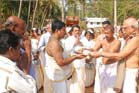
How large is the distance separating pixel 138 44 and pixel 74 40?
279 cm

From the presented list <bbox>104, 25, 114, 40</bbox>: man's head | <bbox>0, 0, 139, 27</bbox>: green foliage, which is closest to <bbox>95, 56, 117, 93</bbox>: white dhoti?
<bbox>104, 25, 114, 40</bbox>: man's head

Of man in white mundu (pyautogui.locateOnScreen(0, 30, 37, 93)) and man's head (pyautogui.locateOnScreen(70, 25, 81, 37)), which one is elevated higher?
man in white mundu (pyautogui.locateOnScreen(0, 30, 37, 93))

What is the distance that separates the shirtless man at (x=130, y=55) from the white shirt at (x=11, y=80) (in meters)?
3.07

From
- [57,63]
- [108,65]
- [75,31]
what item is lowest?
[108,65]

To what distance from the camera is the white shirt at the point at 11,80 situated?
117 inches

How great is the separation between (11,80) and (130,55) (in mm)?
3365

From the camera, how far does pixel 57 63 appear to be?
6.22m

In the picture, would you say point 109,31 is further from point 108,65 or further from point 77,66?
point 77,66

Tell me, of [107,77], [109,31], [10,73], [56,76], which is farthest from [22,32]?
[107,77]

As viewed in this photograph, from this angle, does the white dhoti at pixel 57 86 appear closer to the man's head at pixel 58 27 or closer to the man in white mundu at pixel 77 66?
the man's head at pixel 58 27

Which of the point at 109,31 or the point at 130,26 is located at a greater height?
the point at 130,26

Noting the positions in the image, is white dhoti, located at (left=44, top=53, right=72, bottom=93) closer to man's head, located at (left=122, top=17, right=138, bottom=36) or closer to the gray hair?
man's head, located at (left=122, top=17, right=138, bottom=36)

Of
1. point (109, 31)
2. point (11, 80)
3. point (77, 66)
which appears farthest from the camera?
point (77, 66)

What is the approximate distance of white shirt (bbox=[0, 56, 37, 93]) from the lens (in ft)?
9.77
